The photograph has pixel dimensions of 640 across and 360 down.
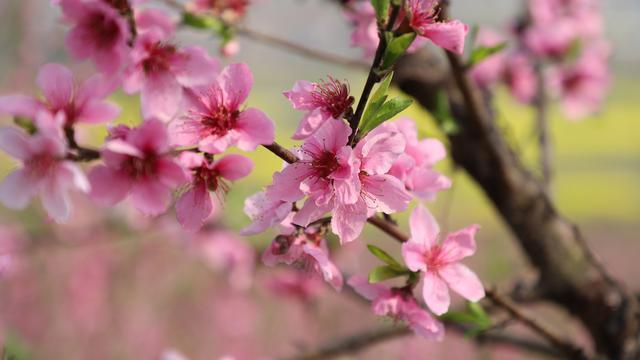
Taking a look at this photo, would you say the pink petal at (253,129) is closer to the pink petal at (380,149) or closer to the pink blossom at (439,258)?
the pink petal at (380,149)

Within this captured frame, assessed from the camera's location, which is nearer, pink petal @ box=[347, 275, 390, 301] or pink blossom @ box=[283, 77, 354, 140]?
pink blossom @ box=[283, 77, 354, 140]

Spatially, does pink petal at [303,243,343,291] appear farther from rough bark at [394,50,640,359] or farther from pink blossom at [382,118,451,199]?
rough bark at [394,50,640,359]

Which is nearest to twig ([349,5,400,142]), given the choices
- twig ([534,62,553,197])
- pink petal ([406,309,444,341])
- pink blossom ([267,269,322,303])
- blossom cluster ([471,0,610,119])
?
pink petal ([406,309,444,341])

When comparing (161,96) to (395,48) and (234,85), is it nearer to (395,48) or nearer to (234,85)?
(234,85)

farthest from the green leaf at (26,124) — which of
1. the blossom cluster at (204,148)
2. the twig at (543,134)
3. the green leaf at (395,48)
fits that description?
the twig at (543,134)

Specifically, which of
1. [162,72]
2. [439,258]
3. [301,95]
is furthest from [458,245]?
[162,72]
